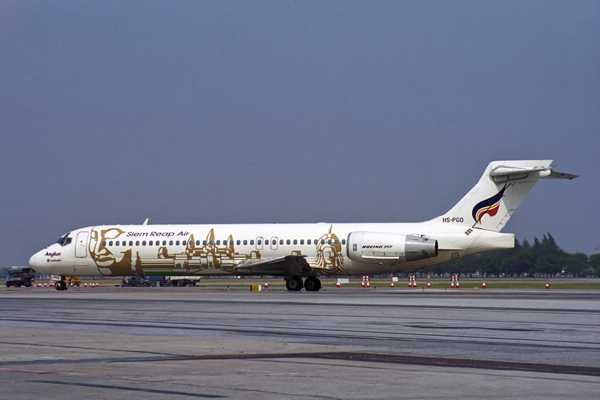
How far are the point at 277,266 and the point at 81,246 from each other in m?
13.3

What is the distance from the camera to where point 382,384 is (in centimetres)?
959

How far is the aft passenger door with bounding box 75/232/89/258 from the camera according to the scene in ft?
156

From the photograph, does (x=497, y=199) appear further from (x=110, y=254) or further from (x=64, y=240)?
(x=64, y=240)

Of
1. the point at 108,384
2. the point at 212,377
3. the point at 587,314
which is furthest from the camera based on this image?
the point at 587,314

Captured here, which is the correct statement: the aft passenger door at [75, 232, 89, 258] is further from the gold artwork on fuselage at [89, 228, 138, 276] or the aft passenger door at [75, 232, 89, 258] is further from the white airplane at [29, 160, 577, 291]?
the gold artwork on fuselage at [89, 228, 138, 276]

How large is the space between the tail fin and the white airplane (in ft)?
0.18

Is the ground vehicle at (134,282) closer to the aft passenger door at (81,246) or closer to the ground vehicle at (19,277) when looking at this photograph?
the ground vehicle at (19,277)

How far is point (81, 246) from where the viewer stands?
47812 millimetres

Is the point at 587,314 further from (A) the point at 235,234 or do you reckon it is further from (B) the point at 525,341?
(A) the point at 235,234

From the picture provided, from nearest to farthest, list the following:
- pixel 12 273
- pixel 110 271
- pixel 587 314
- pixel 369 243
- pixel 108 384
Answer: pixel 108 384 < pixel 587 314 < pixel 369 243 < pixel 110 271 < pixel 12 273

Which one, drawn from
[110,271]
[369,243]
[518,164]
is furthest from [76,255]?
[518,164]

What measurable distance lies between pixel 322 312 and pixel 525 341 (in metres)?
9.60

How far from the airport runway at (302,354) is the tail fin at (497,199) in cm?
1830

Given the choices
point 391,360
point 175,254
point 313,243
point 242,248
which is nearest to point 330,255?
point 313,243
